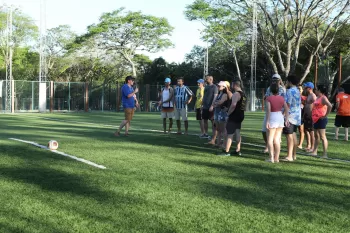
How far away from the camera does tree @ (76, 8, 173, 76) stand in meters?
53.6

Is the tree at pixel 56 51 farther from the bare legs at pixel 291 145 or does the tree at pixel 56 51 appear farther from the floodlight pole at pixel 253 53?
the bare legs at pixel 291 145

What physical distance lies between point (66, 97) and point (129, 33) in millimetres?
17161

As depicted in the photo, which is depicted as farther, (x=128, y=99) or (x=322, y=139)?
(x=128, y=99)

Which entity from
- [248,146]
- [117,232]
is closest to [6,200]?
[117,232]

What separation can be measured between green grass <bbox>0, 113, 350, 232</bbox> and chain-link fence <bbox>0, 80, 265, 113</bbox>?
28.0m

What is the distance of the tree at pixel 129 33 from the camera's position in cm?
5362

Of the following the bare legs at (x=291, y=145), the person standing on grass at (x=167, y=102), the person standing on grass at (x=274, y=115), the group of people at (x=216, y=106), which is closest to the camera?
the person standing on grass at (x=274, y=115)

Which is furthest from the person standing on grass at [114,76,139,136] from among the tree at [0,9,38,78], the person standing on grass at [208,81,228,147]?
the tree at [0,9,38,78]

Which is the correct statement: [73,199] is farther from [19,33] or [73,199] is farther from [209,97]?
[19,33]

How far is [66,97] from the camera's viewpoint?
1583 inches

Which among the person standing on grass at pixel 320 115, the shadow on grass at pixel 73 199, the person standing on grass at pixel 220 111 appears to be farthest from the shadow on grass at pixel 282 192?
the person standing on grass at pixel 220 111

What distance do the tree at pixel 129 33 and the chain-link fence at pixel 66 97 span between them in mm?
11565

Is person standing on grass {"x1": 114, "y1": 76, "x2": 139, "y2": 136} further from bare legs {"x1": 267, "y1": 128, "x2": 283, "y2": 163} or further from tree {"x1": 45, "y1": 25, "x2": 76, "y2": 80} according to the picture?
tree {"x1": 45, "y1": 25, "x2": 76, "y2": 80}

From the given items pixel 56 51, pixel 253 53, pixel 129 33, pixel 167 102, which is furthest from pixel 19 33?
pixel 167 102
